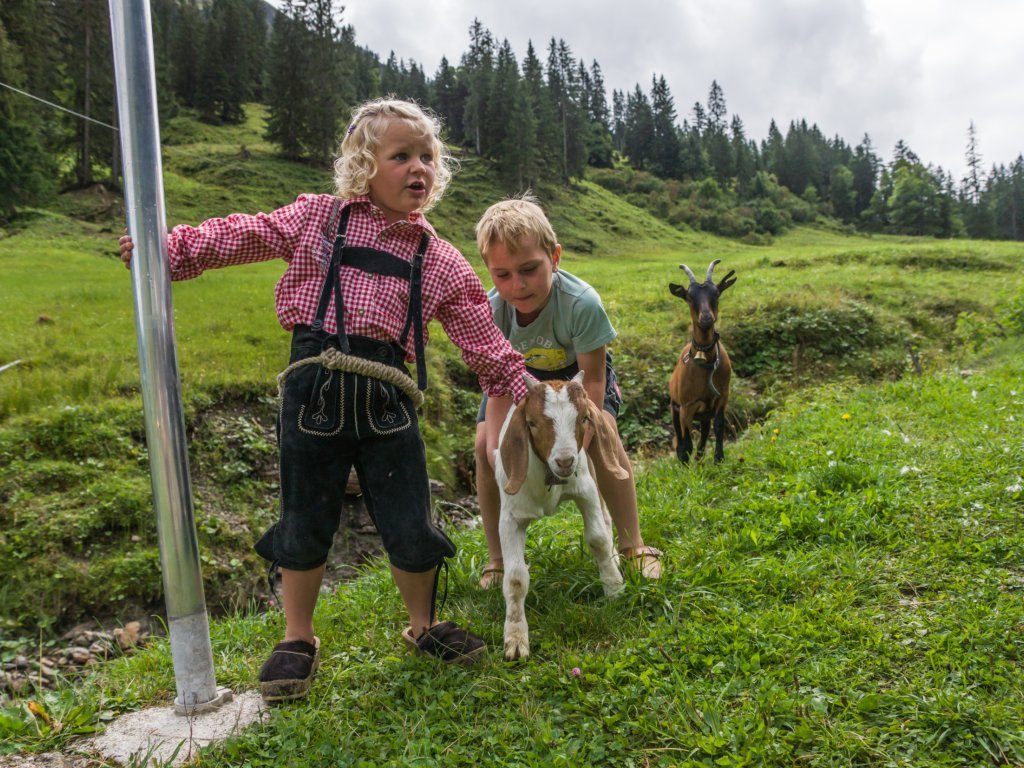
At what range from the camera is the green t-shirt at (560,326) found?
3.86 metres

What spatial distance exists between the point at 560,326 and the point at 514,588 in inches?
57.6

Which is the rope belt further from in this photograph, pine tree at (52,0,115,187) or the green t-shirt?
pine tree at (52,0,115,187)

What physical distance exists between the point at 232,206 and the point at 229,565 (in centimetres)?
3415

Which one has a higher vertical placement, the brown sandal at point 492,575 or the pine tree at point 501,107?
the pine tree at point 501,107

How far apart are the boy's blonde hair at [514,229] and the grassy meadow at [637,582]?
1859mm

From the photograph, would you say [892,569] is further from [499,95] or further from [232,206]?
[499,95]

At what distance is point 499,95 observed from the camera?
6081 cm

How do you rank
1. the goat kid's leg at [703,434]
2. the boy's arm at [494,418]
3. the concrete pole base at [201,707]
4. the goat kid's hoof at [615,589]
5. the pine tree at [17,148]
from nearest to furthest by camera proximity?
the concrete pole base at [201,707], the goat kid's hoof at [615,589], the boy's arm at [494,418], the goat kid's leg at [703,434], the pine tree at [17,148]

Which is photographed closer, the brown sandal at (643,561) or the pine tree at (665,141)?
the brown sandal at (643,561)

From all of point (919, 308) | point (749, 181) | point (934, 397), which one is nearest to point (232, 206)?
point (919, 308)

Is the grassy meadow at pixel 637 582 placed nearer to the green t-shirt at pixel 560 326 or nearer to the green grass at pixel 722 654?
the green grass at pixel 722 654

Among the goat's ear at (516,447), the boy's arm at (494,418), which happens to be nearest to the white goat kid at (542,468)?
the goat's ear at (516,447)

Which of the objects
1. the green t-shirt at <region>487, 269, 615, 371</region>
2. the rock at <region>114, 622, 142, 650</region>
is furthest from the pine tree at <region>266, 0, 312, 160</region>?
the green t-shirt at <region>487, 269, 615, 371</region>

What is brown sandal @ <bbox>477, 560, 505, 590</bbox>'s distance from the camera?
13.4 feet
